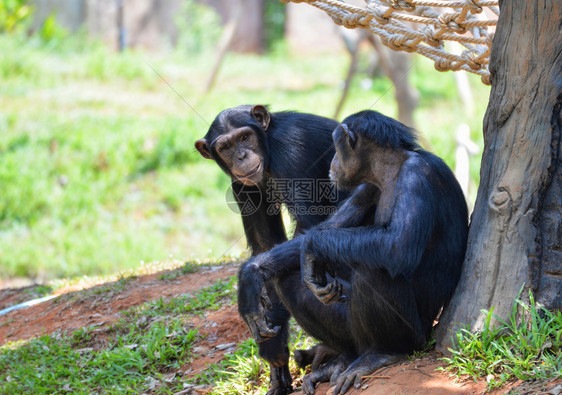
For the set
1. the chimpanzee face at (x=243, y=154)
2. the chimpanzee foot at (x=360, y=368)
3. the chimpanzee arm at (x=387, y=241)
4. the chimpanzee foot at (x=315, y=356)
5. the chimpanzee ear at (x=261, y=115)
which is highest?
the chimpanzee ear at (x=261, y=115)

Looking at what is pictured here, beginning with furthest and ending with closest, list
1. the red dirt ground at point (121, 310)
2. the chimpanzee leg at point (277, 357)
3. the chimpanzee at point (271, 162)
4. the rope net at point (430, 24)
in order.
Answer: the red dirt ground at point (121, 310) < the chimpanzee at point (271, 162) < the rope net at point (430, 24) < the chimpanzee leg at point (277, 357)

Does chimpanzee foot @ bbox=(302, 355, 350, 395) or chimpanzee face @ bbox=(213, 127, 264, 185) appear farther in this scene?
chimpanzee face @ bbox=(213, 127, 264, 185)

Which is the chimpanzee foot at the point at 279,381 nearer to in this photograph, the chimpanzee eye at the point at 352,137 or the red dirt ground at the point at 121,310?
the red dirt ground at the point at 121,310

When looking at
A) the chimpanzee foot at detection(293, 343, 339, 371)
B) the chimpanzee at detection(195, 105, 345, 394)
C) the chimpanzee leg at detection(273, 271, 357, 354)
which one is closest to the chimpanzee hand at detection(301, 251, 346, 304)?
the chimpanzee leg at detection(273, 271, 357, 354)

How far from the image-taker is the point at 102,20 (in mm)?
23203

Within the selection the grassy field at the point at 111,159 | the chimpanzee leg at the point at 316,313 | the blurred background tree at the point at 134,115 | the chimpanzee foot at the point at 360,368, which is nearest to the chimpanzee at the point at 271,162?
the chimpanzee leg at the point at 316,313

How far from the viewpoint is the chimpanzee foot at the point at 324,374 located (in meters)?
4.10

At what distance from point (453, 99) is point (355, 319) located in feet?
50.1

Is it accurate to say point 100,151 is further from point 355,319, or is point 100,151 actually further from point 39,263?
point 355,319

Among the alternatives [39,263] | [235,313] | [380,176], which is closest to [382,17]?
[380,176]

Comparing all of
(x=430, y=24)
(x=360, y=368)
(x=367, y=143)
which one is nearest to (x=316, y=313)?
(x=360, y=368)

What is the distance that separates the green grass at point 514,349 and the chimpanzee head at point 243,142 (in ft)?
8.05

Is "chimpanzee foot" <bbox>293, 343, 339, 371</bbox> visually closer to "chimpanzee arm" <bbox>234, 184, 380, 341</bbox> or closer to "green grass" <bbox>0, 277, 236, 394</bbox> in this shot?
"chimpanzee arm" <bbox>234, 184, 380, 341</bbox>

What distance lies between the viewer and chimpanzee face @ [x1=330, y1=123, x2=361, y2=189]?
4.13 metres
